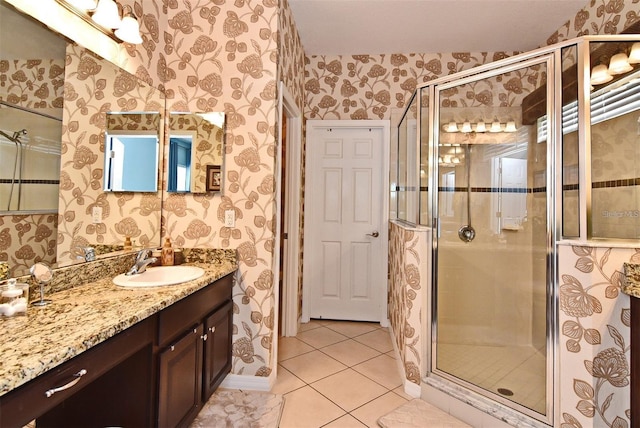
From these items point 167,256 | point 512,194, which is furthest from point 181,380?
point 512,194

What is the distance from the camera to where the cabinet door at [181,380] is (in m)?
1.34

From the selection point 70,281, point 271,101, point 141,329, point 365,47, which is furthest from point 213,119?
point 365,47

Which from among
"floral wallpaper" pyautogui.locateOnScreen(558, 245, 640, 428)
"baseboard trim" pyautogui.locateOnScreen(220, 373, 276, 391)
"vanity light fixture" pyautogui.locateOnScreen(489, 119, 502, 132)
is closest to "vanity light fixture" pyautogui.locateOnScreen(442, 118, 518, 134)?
"vanity light fixture" pyautogui.locateOnScreen(489, 119, 502, 132)

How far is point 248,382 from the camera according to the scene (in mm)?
2053

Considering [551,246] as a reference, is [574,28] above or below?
above

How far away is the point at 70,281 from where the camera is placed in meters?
1.43

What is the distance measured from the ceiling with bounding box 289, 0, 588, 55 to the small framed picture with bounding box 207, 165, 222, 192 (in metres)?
1.46

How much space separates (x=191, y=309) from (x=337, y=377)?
123cm

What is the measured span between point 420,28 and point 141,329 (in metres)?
3.01

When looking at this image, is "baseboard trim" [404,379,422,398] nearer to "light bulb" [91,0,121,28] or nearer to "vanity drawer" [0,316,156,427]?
"vanity drawer" [0,316,156,427]

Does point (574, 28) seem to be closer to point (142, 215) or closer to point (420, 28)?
point (420, 28)

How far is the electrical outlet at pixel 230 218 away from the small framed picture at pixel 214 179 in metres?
0.17

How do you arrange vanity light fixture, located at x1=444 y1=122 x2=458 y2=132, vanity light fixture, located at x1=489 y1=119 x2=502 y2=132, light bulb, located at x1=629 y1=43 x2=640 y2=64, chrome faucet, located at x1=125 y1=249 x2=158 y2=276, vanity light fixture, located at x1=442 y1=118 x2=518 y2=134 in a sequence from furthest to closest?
vanity light fixture, located at x1=489 y1=119 x2=502 y2=132, vanity light fixture, located at x1=442 y1=118 x2=518 y2=134, vanity light fixture, located at x1=444 y1=122 x2=458 y2=132, chrome faucet, located at x1=125 y1=249 x2=158 y2=276, light bulb, located at x1=629 y1=43 x2=640 y2=64

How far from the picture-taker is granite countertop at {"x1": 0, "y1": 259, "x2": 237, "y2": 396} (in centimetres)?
78
